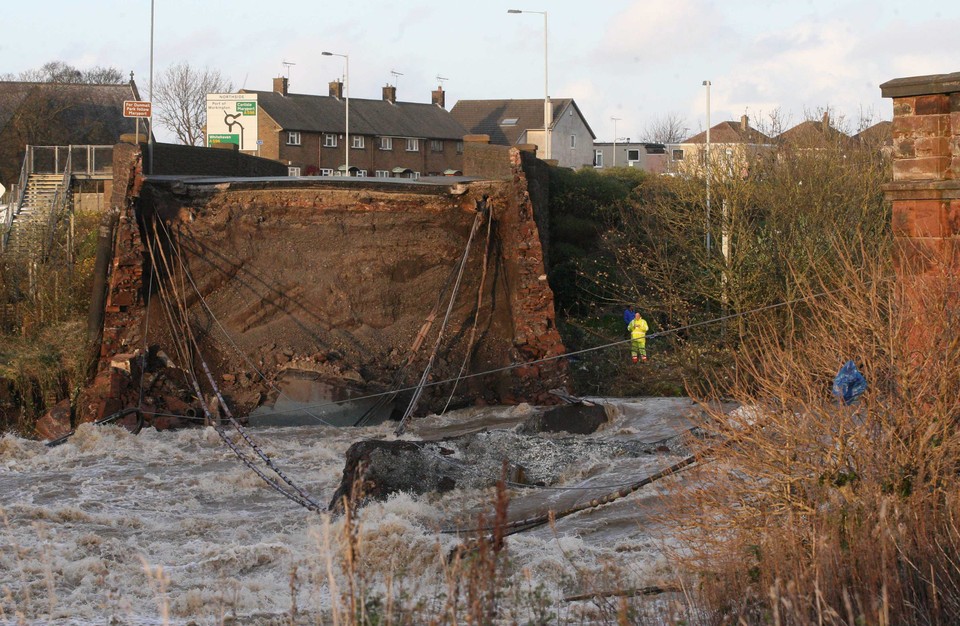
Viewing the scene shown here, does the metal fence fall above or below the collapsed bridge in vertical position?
above

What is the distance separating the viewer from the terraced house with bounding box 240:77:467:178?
193ft


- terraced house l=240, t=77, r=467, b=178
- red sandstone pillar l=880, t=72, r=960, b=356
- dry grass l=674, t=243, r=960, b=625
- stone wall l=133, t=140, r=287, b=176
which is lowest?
dry grass l=674, t=243, r=960, b=625

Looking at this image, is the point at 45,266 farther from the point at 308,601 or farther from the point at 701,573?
the point at 701,573

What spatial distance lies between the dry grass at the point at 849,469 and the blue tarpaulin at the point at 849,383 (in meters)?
0.07

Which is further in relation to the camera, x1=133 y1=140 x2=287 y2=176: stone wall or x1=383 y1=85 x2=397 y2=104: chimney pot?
x1=383 y1=85 x2=397 y2=104: chimney pot

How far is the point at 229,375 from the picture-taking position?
17328 mm

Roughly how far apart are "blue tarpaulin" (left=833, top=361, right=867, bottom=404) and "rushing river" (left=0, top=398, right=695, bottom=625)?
5.78 ft

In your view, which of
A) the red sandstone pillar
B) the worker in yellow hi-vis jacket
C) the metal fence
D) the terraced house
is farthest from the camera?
the terraced house

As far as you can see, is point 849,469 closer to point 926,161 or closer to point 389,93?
point 926,161

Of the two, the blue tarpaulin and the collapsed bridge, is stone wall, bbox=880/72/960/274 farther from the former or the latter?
the collapsed bridge

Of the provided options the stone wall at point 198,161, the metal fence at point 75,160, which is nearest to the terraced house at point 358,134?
the metal fence at point 75,160

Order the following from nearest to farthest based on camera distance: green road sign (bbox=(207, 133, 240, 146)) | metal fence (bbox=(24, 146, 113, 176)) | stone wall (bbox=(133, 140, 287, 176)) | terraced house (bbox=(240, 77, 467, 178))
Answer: stone wall (bbox=(133, 140, 287, 176)), metal fence (bbox=(24, 146, 113, 176)), green road sign (bbox=(207, 133, 240, 146)), terraced house (bbox=(240, 77, 467, 178))

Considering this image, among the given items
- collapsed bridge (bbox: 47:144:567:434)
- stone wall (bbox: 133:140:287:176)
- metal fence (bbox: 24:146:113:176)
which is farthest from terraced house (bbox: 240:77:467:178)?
collapsed bridge (bbox: 47:144:567:434)

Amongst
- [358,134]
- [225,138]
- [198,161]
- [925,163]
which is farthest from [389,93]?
[925,163]
